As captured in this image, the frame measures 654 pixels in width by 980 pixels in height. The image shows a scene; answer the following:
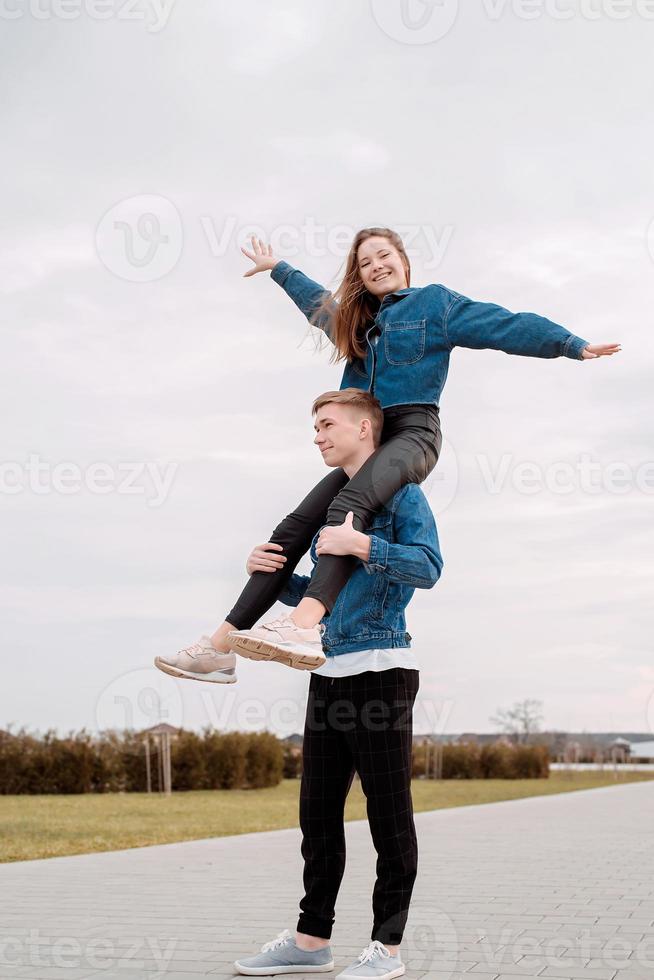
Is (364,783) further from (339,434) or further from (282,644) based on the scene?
(339,434)

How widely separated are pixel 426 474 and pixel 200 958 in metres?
2.32

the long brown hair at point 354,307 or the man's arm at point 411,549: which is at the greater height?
the long brown hair at point 354,307

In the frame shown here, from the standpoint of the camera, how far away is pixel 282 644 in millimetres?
3594

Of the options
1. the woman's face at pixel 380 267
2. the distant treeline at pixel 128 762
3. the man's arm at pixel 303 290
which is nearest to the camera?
the woman's face at pixel 380 267

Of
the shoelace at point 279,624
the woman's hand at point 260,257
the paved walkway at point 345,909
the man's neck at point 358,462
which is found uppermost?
the woman's hand at point 260,257

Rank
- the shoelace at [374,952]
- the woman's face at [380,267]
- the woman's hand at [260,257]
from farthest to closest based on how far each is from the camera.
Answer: the woman's hand at [260,257]
the woman's face at [380,267]
the shoelace at [374,952]

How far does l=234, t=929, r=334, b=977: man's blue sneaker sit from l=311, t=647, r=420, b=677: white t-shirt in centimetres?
111

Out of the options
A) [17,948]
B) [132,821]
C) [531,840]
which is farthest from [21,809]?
[17,948]

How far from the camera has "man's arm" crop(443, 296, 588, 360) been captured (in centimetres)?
395

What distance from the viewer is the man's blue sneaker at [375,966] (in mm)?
4012

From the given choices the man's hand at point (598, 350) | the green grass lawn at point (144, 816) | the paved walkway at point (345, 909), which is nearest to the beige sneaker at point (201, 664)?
the paved walkway at point (345, 909)

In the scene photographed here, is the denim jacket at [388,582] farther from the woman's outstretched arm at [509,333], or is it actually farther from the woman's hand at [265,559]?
the woman's outstretched arm at [509,333]

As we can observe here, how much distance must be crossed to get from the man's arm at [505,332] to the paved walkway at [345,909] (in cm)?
243

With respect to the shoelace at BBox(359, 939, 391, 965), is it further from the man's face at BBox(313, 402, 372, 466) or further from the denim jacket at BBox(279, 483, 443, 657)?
the man's face at BBox(313, 402, 372, 466)
